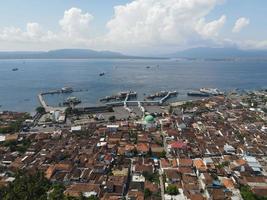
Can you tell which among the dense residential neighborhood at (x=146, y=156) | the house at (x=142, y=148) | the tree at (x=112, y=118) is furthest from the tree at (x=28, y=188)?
the tree at (x=112, y=118)

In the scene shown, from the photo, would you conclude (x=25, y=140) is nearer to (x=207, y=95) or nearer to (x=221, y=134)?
(x=221, y=134)

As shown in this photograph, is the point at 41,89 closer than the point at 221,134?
No

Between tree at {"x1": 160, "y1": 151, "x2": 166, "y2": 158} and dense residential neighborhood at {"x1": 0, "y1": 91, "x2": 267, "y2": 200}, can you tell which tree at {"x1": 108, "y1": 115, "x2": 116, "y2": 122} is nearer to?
dense residential neighborhood at {"x1": 0, "y1": 91, "x2": 267, "y2": 200}

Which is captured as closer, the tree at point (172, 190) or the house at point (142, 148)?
the tree at point (172, 190)

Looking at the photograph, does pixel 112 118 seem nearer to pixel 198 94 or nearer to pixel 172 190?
pixel 172 190

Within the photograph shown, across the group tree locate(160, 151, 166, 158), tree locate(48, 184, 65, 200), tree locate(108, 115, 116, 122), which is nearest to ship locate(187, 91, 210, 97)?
tree locate(108, 115, 116, 122)

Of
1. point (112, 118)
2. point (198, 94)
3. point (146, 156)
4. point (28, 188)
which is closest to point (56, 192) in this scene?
Answer: point (28, 188)

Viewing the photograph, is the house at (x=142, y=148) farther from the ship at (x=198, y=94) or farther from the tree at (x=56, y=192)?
the ship at (x=198, y=94)

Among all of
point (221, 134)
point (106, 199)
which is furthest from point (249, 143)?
point (106, 199)
